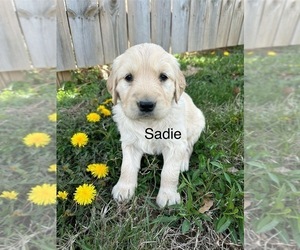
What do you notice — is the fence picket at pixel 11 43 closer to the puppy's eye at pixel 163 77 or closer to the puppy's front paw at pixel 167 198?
the puppy's eye at pixel 163 77

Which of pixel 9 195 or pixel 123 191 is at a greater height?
pixel 9 195

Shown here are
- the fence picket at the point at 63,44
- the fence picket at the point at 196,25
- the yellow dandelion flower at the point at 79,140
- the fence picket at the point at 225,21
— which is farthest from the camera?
the fence picket at the point at 225,21

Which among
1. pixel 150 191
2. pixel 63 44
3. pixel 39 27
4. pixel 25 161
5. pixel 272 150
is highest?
pixel 39 27

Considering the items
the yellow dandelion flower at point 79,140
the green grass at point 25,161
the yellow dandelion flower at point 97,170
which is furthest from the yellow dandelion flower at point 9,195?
the yellow dandelion flower at point 79,140

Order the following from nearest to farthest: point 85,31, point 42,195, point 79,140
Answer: point 42,195 → point 79,140 → point 85,31

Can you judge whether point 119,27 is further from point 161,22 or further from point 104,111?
point 104,111

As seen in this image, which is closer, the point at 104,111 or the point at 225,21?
the point at 104,111

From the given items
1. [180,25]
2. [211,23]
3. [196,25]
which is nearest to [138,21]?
[180,25]
